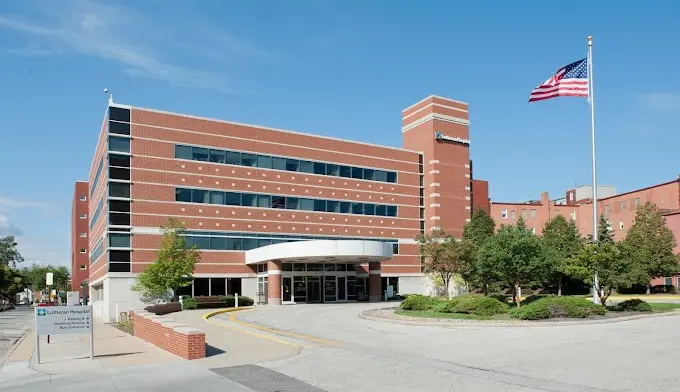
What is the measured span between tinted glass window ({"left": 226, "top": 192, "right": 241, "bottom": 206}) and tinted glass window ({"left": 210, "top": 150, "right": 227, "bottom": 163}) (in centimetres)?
290

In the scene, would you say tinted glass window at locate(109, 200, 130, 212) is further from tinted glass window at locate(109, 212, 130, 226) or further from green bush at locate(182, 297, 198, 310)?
green bush at locate(182, 297, 198, 310)

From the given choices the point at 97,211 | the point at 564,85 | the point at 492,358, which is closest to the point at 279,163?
the point at 97,211

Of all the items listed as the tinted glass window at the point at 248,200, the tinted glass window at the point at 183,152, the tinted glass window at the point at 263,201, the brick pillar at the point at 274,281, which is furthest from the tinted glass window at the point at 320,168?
the tinted glass window at the point at 183,152

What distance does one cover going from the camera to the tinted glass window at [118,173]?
4966cm

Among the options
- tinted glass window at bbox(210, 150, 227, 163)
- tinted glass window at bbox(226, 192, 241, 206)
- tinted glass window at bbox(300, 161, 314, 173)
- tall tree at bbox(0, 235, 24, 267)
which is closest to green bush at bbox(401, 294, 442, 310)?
tinted glass window at bbox(226, 192, 241, 206)

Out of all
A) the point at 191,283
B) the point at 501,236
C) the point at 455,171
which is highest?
the point at 455,171

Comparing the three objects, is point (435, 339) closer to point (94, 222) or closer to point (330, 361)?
point (330, 361)

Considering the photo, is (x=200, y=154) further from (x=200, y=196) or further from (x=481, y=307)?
(x=481, y=307)

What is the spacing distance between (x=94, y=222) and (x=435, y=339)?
51.3 metres

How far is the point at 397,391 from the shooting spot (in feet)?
41.2

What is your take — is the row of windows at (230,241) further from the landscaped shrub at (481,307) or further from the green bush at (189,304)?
the landscaped shrub at (481,307)

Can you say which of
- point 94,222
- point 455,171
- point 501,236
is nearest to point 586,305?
point 501,236

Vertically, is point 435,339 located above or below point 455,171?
below

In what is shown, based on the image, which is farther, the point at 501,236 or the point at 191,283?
the point at 191,283
